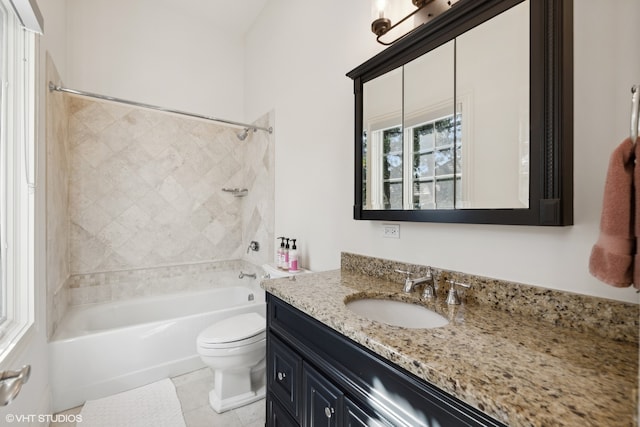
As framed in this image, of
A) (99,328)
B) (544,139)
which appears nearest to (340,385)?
(544,139)

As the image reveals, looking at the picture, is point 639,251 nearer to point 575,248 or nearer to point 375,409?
point 575,248

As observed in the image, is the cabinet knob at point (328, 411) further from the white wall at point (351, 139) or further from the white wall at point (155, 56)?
the white wall at point (155, 56)

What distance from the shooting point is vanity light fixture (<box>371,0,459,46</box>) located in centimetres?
119

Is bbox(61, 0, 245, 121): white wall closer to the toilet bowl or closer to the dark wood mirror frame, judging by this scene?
the toilet bowl

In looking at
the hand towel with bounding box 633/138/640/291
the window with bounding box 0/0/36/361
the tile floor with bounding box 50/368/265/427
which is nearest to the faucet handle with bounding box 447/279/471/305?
the hand towel with bounding box 633/138/640/291

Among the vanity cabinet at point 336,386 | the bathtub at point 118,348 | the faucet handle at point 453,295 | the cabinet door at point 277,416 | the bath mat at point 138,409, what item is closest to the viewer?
the vanity cabinet at point 336,386

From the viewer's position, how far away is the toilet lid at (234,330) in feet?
5.72

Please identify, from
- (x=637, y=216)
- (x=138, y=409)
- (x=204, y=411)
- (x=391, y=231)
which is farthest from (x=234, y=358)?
(x=637, y=216)

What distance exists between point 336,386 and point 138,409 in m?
1.59

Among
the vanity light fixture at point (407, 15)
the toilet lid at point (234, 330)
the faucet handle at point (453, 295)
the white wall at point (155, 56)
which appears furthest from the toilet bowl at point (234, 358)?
the white wall at point (155, 56)

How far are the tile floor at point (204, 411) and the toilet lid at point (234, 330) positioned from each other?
45cm

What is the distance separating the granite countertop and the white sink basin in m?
0.08

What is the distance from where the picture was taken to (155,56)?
8.77 feet

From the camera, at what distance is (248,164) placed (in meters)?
3.02
